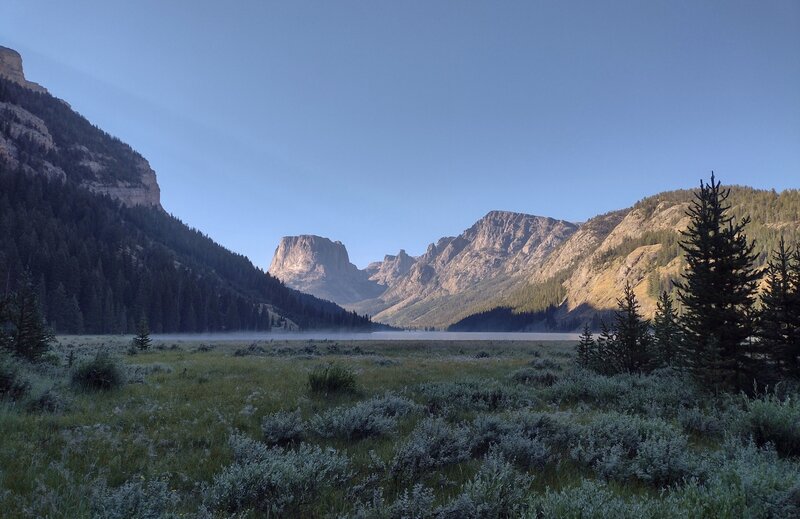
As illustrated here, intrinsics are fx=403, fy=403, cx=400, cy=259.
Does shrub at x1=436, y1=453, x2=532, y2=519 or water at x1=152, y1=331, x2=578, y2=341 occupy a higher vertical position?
shrub at x1=436, y1=453, x2=532, y2=519

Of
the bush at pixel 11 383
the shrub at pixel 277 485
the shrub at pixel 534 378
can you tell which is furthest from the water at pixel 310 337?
the shrub at pixel 277 485

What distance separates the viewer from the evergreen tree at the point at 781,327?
12.7 meters

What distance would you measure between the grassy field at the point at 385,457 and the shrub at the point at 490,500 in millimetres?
19

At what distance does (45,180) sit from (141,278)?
55271 mm

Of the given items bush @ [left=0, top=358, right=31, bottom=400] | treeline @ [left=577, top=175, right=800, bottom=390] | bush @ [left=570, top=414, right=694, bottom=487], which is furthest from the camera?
treeline @ [left=577, top=175, right=800, bottom=390]

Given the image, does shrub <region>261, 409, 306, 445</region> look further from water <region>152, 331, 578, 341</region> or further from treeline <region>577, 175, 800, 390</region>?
water <region>152, 331, 578, 341</region>

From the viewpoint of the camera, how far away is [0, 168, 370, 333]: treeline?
83.6m

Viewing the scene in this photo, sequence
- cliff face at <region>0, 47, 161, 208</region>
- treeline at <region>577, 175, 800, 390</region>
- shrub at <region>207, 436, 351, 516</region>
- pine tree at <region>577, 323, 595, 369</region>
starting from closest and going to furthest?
shrub at <region>207, 436, 351, 516</region> → treeline at <region>577, 175, 800, 390</region> → pine tree at <region>577, 323, 595, 369</region> → cliff face at <region>0, 47, 161, 208</region>

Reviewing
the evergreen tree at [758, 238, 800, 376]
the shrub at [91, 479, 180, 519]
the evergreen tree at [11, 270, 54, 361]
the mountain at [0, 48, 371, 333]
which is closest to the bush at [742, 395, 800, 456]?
the evergreen tree at [758, 238, 800, 376]

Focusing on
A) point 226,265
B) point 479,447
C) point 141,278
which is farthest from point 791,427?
point 226,265

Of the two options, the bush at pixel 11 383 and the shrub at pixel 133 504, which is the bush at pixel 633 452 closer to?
the shrub at pixel 133 504

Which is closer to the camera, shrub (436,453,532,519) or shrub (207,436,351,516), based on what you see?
shrub (436,453,532,519)

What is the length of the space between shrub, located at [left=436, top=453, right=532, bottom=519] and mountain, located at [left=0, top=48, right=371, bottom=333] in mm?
77108

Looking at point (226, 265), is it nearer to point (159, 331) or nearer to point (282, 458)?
point (159, 331)
